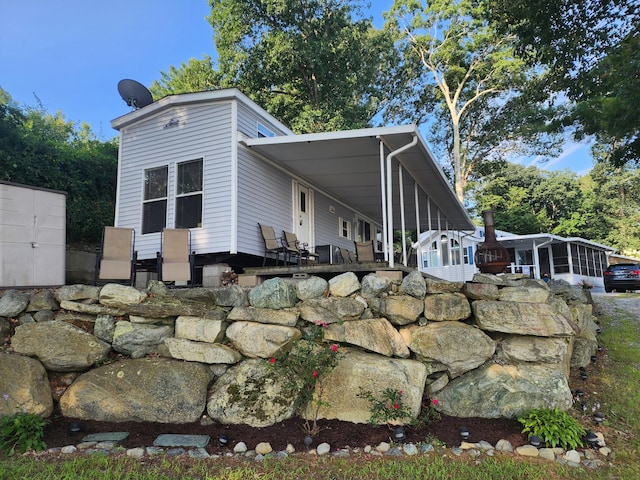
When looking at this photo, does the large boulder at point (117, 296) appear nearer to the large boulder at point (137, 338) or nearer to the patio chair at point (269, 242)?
the large boulder at point (137, 338)

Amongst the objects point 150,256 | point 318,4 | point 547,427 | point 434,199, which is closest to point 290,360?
point 547,427

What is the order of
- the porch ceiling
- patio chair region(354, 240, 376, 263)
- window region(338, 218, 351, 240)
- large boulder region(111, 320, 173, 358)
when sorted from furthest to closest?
window region(338, 218, 351, 240) < patio chair region(354, 240, 376, 263) < the porch ceiling < large boulder region(111, 320, 173, 358)

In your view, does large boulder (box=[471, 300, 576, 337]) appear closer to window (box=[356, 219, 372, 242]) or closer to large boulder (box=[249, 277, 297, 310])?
large boulder (box=[249, 277, 297, 310])

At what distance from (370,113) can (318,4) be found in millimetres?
5768

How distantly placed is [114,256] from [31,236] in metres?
0.96

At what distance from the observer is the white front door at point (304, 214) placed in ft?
28.6

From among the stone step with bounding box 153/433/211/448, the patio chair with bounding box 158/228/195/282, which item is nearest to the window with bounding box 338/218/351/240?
the patio chair with bounding box 158/228/195/282

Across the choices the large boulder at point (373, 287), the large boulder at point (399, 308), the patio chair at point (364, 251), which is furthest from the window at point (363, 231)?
the large boulder at point (399, 308)

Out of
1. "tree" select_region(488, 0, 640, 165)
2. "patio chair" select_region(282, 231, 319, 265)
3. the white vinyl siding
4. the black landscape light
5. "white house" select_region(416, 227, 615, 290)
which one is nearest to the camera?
the black landscape light

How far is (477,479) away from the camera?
2.85m

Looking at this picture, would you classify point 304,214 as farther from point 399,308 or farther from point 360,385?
point 360,385

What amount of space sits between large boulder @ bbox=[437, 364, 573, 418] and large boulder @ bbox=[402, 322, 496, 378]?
0.12m

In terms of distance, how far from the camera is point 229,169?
687cm

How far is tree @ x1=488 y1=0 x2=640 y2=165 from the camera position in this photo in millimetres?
6688
